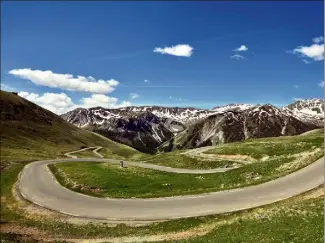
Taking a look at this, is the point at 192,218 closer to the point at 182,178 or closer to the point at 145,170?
the point at 182,178

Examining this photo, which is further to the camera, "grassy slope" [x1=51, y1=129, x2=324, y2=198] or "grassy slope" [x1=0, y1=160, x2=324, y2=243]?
"grassy slope" [x1=51, y1=129, x2=324, y2=198]

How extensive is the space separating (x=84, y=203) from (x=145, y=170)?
26.4 metres

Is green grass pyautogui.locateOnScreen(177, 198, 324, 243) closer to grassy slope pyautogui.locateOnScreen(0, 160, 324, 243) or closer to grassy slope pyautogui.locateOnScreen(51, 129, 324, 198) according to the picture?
grassy slope pyautogui.locateOnScreen(0, 160, 324, 243)

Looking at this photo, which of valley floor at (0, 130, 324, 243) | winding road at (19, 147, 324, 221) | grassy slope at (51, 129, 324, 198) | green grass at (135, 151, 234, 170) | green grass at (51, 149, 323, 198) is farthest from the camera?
green grass at (135, 151, 234, 170)

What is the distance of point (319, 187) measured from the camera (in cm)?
4409

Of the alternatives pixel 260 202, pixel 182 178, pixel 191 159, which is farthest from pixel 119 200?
pixel 191 159

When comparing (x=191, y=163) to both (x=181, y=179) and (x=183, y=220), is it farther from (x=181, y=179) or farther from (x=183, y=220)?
(x=183, y=220)

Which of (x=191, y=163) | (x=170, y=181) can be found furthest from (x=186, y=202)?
(x=191, y=163)

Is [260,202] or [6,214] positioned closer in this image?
[260,202]

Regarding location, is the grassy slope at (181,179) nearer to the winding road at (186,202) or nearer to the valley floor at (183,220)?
the valley floor at (183,220)

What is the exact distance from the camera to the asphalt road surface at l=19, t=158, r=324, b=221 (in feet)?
144

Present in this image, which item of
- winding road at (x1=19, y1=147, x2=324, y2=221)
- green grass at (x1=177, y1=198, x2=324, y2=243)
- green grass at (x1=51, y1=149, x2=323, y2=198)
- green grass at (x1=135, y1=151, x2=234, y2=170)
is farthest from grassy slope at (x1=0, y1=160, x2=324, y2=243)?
green grass at (x1=135, y1=151, x2=234, y2=170)

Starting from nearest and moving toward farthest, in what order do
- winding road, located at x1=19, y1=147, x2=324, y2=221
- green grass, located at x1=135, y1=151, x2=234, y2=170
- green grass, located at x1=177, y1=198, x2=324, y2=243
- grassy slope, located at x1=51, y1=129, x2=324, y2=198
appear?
green grass, located at x1=177, y1=198, x2=324, y2=243 < winding road, located at x1=19, y1=147, x2=324, y2=221 < grassy slope, located at x1=51, y1=129, x2=324, y2=198 < green grass, located at x1=135, y1=151, x2=234, y2=170

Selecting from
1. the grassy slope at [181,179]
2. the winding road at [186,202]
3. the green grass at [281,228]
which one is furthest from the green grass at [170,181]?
the green grass at [281,228]
